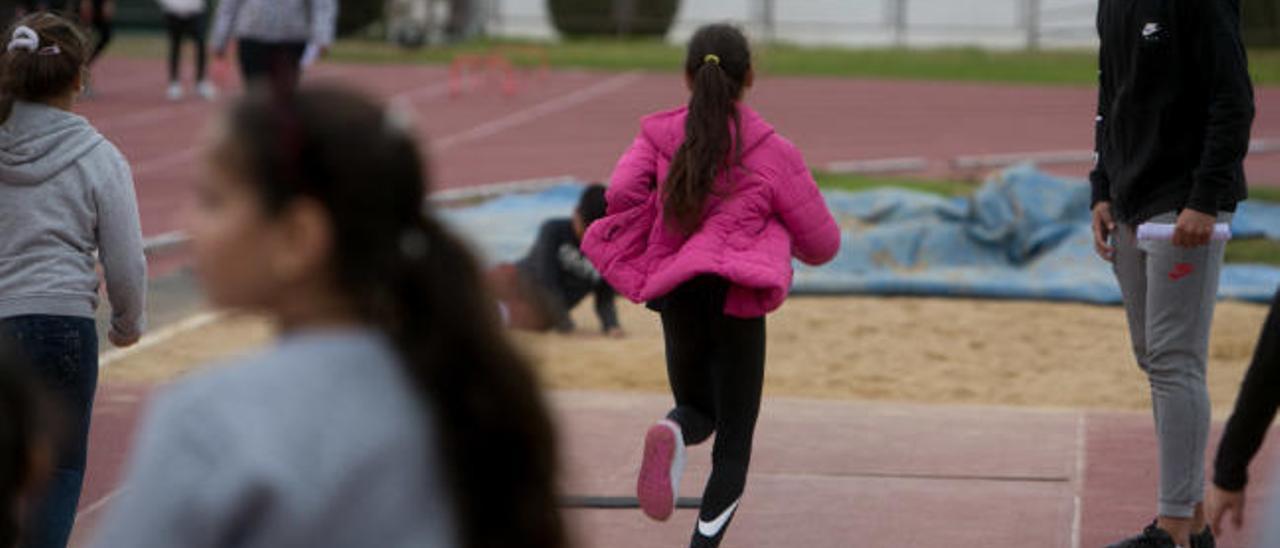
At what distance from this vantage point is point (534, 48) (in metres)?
37.9

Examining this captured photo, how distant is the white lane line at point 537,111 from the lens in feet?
75.7

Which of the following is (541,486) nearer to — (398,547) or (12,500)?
(398,547)

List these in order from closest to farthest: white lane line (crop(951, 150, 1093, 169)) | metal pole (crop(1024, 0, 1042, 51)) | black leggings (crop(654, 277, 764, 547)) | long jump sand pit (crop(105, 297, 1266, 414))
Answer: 1. black leggings (crop(654, 277, 764, 547))
2. long jump sand pit (crop(105, 297, 1266, 414))
3. white lane line (crop(951, 150, 1093, 169))
4. metal pole (crop(1024, 0, 1042, 51))

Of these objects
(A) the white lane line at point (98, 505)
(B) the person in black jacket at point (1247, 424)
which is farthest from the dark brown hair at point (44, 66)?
(B) the person in black jacket at point (1247, 424)

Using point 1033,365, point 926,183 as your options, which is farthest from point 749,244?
point 926,183

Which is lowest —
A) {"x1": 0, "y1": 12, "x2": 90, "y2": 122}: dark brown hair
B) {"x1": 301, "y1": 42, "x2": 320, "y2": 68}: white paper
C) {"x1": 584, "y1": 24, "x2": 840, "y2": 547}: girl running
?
{"x1": 301, "y1": 42, "x2": 320, "y2": 68}: white paper

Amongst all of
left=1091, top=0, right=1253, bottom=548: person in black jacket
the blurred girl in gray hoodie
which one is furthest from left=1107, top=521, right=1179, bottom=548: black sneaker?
the blurred girl in gray hoodie

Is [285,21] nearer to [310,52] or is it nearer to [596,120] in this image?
[310,52]

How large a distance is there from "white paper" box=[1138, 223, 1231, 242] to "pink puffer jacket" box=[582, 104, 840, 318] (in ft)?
2.83

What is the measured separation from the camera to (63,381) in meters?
5.43

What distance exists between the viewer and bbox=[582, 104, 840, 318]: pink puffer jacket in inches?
247

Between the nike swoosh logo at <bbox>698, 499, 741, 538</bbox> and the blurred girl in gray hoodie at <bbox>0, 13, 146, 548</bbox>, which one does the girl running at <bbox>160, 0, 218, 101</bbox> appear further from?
the blurred girl in gray hoodie at <bbox>0, 13, 146, 548</bbox>

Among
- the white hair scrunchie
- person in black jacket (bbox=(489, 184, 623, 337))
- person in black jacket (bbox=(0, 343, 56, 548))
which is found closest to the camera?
person in black jacket (bbox=(0, 343, 56, 548))

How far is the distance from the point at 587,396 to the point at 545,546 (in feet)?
23.6
